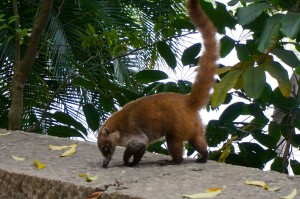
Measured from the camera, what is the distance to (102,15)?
340 inches

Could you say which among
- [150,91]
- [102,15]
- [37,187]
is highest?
[102,15]

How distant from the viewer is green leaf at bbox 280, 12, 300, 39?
10.6 feet

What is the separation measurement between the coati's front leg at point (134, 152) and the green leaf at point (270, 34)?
2.72 ft

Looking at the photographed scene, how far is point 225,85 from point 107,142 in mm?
716

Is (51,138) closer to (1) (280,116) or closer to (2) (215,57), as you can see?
(2) (215,57)

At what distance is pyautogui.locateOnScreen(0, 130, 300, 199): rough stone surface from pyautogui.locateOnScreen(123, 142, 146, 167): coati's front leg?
6 cm

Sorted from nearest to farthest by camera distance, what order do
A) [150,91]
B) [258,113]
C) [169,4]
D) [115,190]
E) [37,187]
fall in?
[115,190] < [37,187] < [258,113] < [150,91] < [169,4]

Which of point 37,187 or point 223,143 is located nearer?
point 37,187

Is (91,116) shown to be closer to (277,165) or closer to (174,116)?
(174,116)

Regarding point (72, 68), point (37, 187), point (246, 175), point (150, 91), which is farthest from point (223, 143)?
point (72, 68)

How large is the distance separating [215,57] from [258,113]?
2.05 feet

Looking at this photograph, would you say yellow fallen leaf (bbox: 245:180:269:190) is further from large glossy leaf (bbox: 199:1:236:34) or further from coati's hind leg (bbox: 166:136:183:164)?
large glossy leaf (bbox: 199:1:236:34)

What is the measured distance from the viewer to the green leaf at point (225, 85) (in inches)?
152

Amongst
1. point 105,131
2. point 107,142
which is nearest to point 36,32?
point 105,131
